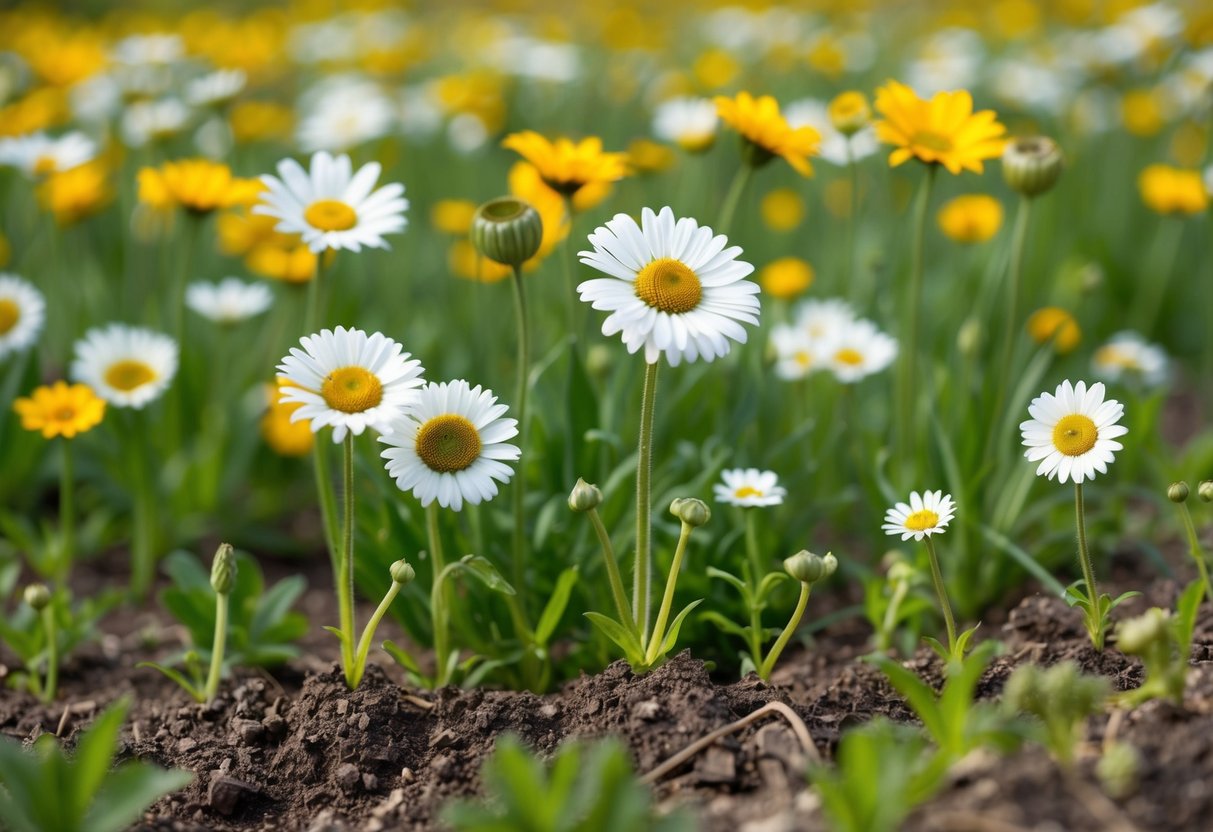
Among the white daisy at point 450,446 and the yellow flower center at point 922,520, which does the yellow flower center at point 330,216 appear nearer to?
the white daisy at point 450,446

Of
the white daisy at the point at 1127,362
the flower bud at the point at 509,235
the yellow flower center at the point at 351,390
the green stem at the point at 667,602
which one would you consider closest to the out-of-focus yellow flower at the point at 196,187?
the flower bud at the point at 509,235

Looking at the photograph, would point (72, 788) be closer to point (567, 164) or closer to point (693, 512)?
point (693, 512)

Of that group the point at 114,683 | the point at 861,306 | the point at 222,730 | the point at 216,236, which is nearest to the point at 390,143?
the point at 216,236

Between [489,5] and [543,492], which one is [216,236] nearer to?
[543,492]

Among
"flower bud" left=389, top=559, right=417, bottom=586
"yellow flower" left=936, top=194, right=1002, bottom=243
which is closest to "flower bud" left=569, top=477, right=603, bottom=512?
"flower bud" left=389, top=559, right=417, bottom=586

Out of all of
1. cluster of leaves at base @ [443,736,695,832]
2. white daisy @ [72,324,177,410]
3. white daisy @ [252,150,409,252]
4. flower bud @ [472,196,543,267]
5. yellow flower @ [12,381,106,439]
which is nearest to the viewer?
cluster of leaves at base @ [443,736,695,832]

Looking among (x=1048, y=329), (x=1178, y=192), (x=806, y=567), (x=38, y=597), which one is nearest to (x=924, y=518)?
(x=806, y=567)

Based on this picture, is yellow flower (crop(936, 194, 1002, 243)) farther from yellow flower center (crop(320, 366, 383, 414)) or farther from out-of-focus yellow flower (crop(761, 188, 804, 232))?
yellow flower center (crop(320, 366, 383, 414))
